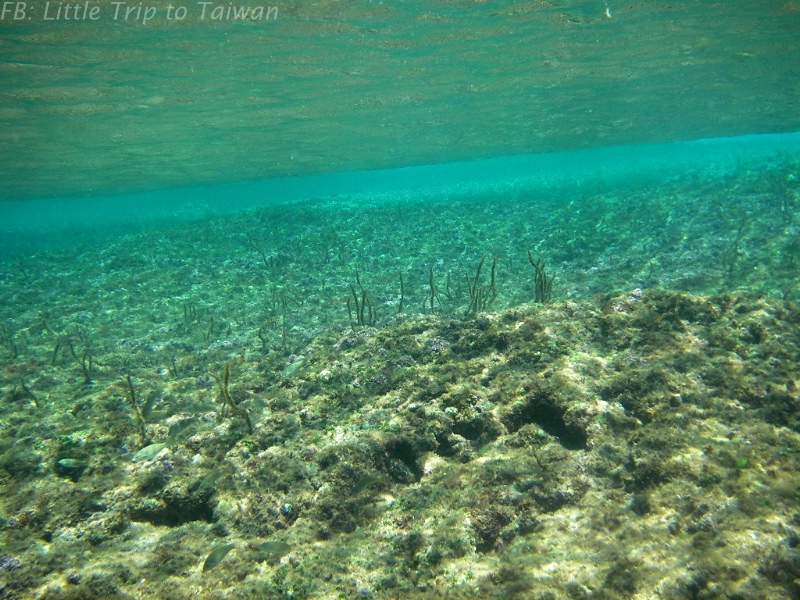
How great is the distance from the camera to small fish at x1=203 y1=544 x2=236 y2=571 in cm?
306

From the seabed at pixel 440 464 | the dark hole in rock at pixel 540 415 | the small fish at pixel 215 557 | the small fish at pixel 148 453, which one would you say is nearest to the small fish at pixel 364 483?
the seabed at pixel 440 464

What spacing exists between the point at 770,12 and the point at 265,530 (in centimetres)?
2081

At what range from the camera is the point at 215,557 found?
10.1 feet

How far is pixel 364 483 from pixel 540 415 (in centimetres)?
199

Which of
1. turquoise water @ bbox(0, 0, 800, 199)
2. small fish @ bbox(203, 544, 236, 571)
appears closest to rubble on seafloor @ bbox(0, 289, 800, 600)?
small fish @ bbox(203, 544, 236, 571)

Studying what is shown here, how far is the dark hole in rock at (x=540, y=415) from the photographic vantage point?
4418 millimetres

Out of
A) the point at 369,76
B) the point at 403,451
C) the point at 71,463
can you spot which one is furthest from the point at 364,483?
the point at 369,76

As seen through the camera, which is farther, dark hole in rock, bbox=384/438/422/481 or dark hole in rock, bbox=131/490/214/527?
dark hole in rock, bbox=384/438/422/481

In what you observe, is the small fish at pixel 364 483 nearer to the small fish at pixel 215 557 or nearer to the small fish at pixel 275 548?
the small fish at pixel 275 548

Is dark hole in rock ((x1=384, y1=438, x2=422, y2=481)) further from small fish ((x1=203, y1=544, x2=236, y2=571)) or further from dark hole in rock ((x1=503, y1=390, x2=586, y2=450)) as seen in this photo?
small fish ((x1=203, y1=544, x2=236, y2=571))

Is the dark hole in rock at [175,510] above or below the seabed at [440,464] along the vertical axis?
below

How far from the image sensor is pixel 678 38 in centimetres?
1642

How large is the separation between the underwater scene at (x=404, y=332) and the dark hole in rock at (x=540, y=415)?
0.02 metres

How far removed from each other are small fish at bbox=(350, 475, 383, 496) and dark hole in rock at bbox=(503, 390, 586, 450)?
1.49m
